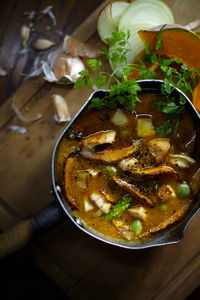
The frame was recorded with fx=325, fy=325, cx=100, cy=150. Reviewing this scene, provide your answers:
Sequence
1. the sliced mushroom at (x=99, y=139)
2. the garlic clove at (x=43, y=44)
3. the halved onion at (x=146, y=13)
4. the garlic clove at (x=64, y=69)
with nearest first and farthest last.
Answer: the sliced mushroom at (x=99, y=139)
the halved onion at (x=146, y=13)
the garlic clove at (x=64, y=69)
the garlic clove at (x=43, y=44)

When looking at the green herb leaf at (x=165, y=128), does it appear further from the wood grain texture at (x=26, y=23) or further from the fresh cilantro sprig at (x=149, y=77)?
the wood grain texture at (x=26, y=23)

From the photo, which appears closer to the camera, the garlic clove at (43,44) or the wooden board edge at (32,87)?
the wooden board edge at (32,87)

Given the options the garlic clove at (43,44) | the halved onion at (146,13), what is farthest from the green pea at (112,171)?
the garlic clove at (43,44)

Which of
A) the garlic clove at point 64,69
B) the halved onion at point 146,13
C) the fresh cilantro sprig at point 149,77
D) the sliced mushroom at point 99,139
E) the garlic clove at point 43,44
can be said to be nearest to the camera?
the fresh cilantro sprig at point 149,77

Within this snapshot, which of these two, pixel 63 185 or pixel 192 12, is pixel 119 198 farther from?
pixel 192 12

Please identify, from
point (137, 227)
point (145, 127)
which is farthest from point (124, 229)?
point (145, 127)

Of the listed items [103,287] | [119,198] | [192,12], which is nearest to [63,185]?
[119,198]
